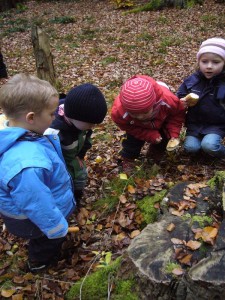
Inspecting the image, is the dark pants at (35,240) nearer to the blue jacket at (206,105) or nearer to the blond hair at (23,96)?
the blond hair at (23,96)

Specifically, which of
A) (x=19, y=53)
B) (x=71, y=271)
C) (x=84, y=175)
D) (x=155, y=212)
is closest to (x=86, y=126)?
(x=84, y=175)

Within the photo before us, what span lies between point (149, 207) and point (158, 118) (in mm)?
1390

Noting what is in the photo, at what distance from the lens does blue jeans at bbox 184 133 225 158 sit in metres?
4.20

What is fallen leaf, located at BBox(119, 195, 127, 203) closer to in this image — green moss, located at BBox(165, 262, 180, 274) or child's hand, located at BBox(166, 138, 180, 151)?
child's hand, located at BBox(166, 138, 180, 151)

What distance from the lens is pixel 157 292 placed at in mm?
2291

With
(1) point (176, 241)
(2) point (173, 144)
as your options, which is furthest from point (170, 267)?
(2) point (173, 144)


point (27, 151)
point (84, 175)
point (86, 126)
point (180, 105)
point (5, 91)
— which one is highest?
point (5, 91)

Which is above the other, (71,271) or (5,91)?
(5,91)

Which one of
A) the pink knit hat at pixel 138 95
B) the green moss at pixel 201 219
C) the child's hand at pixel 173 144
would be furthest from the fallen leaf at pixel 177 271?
the child's hand at pixel 173 144

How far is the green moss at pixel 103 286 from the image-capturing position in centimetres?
249

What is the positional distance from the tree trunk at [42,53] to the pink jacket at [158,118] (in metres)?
3.79

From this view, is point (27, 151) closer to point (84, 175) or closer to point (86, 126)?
point (86, 126)

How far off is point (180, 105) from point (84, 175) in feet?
5.25

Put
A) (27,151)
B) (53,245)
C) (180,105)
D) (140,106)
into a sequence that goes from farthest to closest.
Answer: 1. (180,105)
2. (140,106)
3. (53,245)
4. (27,151)
